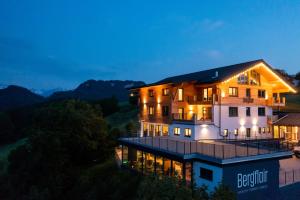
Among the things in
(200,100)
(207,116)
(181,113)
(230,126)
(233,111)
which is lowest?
(230,126)

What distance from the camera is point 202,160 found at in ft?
57.7

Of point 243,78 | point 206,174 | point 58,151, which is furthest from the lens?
point 243,78

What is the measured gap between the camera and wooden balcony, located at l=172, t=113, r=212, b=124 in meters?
27.2

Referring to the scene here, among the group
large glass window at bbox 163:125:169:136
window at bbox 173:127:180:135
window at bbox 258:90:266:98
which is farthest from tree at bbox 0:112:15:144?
window at bbox 258:90:266:98

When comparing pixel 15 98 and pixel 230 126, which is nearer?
pixel 230 126

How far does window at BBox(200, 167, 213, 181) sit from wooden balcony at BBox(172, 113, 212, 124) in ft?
31.1

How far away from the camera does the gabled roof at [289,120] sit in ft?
103

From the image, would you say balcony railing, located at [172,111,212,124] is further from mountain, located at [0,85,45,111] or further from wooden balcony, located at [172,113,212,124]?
mountain, located at [0,85,45,111]

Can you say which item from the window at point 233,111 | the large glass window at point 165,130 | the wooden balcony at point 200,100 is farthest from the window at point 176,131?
the window at point 233,111

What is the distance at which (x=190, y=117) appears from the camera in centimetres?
3023

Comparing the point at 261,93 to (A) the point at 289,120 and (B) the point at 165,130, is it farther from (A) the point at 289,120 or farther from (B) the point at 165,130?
(B) the point at 165,130

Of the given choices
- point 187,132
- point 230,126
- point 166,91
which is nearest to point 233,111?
point 230,126

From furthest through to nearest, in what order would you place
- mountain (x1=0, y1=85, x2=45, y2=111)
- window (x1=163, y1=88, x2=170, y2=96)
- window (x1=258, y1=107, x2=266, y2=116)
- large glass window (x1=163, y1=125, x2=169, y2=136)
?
mountain (x1=0, y1=85, x2=45, y2=111)
large glass window (x1=163, y1=125, x2=169, y2=136)
window (x1=163, y1=88, x2=170, y2=96)
window (x1=258, y1=107, x2=266, y2=116)

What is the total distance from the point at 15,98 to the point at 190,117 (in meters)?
120
